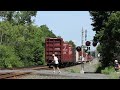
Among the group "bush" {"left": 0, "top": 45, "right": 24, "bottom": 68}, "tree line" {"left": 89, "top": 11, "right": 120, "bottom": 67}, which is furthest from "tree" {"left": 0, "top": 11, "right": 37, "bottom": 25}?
"tree line" {"left": 89, "top": 11, "right": 120, "bottom": 67}

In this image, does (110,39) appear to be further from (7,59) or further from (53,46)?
(7,59)

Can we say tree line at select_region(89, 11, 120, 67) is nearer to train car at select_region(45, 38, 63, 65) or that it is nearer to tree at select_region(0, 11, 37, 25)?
train car at select_region(45, 38, 63, 65)

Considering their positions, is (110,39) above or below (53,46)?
above

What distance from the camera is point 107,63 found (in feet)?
161

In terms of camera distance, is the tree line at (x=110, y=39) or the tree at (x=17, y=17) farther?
the tree at (x=17, y=17)

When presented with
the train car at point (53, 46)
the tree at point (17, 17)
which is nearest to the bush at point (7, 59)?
the train car at point (53, 46)

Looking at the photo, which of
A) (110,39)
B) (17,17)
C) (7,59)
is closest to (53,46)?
(110,39)

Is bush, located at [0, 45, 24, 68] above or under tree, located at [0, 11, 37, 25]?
under

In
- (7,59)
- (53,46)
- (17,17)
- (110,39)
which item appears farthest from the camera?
(17,17)

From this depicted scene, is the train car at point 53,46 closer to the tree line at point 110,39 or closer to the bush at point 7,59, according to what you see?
the tree line at point 110,39

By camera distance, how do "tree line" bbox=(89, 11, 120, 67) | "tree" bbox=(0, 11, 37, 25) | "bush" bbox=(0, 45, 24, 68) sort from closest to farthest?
"tree line" bbox=(89, 11, 120, 67) < "bush" bbox=(0, 45, 24, 68) < "tree" bbox=(0, 11, 37, 25)

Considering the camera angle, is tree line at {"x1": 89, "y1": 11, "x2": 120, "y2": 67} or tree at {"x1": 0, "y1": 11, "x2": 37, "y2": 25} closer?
tree line at {"x1": 89, "y1": 11, "x2": 120, "y2": 67}

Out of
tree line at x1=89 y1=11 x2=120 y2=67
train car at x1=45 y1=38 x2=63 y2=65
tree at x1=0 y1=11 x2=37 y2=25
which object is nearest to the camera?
tree line at x1=89 y1=11 x2=120 y2=67
